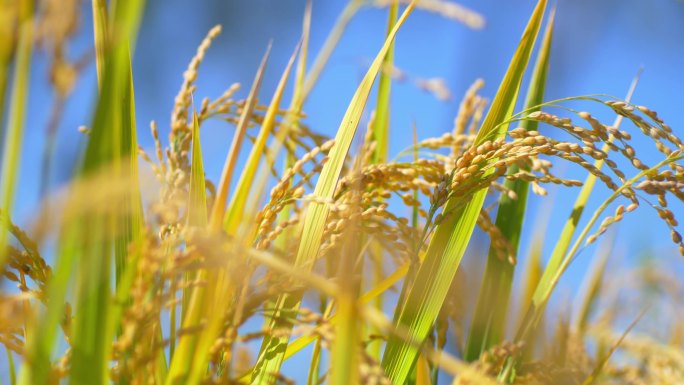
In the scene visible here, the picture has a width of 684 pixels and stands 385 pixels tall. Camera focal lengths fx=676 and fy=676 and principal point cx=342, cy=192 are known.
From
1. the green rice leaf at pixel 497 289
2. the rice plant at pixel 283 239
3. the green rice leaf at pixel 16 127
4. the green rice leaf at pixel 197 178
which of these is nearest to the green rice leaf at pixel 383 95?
the rice plant at pixel 283 239

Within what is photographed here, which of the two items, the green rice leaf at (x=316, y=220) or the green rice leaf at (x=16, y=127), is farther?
the green rice leaf at (x=316, y=220)

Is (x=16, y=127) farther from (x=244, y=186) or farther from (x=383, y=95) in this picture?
(x=383, y=95)

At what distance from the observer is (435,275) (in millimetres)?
974

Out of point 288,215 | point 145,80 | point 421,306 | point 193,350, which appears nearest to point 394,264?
point 288,215

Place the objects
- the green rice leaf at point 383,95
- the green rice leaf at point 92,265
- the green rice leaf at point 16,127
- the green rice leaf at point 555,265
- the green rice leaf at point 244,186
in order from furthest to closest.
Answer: the green rice leaf at point 383,95 < the green rice leaf at point 555,265 < the green rice leaf at point 244,186 < the green rice leaf at point 16,127 < the green rice leaf at point 92,265

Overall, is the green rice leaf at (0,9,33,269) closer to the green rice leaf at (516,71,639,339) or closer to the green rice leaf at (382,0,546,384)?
the green rice leaf at (382,0,546,384)

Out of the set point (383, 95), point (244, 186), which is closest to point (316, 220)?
point (244, 186)

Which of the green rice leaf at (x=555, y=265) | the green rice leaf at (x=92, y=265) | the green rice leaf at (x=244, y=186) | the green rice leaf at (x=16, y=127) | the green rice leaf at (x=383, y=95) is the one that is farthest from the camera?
the green rice leaf at (x=383, y=95)

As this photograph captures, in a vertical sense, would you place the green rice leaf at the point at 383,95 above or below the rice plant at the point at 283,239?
above

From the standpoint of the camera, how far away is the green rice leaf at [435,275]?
947 mm

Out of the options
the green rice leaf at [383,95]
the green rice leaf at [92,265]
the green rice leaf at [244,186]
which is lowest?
the green rice leaf at [92,265]

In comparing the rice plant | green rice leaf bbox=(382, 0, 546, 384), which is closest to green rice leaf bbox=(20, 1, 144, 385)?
the rice plant

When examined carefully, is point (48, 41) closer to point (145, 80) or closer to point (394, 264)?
point (145, 80)

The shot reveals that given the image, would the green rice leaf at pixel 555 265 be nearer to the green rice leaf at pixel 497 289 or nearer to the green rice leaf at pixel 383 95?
the green rice leaf at pixel 497 289
